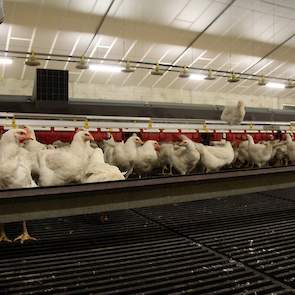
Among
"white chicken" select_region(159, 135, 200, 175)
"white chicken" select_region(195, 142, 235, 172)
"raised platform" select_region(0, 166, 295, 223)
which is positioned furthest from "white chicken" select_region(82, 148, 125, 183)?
"white chicken" select_region(195, 142, 235, 172)

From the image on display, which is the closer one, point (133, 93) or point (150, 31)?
point (150, 31)

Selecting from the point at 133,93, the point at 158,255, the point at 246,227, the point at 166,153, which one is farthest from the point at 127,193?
the point at 133,93

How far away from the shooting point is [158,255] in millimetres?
2078

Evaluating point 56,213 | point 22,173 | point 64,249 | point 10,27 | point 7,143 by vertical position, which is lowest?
point 64,249

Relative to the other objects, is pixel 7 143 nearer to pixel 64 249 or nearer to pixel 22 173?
pixel 22 173

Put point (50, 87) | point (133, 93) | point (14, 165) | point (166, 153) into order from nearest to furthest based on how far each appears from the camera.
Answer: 1. point (14, 165)
2. point (50, 87)
3. point (166, 153)
4. point (133, 93)

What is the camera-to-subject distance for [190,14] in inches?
400

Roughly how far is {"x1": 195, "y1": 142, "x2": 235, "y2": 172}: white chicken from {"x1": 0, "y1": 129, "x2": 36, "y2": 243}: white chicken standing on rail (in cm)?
209

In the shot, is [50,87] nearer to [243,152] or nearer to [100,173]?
[100,173]

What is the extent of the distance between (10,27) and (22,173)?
27.4 ft

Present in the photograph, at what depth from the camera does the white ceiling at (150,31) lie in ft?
30.9

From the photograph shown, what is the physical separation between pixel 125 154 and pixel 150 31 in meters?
7.63

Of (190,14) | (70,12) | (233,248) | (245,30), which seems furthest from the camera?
(245,30)

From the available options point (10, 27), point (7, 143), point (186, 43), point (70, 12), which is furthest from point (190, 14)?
point (7, 143)
